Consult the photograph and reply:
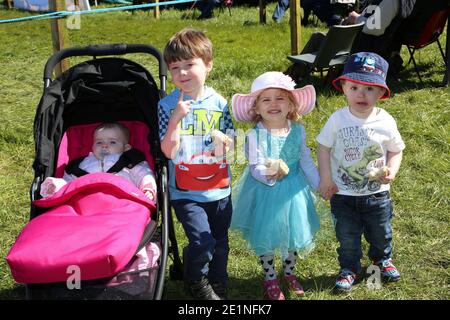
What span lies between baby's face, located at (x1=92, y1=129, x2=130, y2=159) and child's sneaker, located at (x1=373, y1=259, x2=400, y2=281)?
1.86m

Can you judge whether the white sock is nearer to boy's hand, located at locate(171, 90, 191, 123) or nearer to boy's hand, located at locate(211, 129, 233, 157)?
boy's hand, located at locate(211, 129, 233, 157)

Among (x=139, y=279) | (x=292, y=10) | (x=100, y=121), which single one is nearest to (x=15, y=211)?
(x=100, y=121)

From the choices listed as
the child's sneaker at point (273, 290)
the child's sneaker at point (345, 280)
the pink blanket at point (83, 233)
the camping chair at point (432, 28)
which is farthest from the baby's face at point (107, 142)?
the camping chair at point (432, 28)

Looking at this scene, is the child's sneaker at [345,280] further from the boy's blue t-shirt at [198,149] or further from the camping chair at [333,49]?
the camping chair at [333,49]

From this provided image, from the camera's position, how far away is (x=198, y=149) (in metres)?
3.17

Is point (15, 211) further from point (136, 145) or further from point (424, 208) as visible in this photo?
point (424, 208)

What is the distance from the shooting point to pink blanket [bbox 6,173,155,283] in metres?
2.47

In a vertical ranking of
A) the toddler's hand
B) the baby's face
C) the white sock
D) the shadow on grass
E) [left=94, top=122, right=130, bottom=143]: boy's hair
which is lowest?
the shadow on grass

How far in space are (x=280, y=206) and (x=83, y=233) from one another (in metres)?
1.20

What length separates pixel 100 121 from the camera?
147 inches

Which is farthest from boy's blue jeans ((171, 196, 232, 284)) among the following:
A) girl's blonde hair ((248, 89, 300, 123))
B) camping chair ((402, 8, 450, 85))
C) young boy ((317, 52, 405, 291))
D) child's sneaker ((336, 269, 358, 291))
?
camping chair ((402, 8, 450, 85))

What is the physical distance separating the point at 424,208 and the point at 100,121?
8.84 feet

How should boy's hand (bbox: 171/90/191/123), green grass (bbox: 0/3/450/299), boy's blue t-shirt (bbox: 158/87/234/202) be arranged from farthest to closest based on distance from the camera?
1. green grass (bbox: 0/3/450/299)
2. boy's blue t-shirt (bbox: 158/87/234/202)
3. boy's hand (bbox: 171/90/191/123)

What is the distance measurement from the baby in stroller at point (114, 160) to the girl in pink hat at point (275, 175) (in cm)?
63
